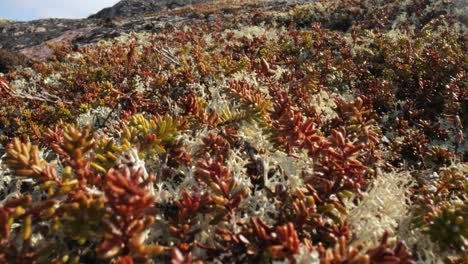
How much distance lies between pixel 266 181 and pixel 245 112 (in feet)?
3.15

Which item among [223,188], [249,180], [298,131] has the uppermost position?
[298,131]

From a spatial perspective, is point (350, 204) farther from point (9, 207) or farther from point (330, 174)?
point (9, 207)

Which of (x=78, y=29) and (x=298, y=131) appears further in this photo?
(x=78, y=29)

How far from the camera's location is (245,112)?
12.0ft

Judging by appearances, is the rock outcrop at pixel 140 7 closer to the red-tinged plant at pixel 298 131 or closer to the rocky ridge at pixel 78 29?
the rocky ridge at pixel 78 29

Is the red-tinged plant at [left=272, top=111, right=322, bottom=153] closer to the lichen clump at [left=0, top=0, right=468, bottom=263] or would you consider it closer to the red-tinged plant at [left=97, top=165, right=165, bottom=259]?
the lichen clump at [left=0, top=0, right=468, bottom=263]

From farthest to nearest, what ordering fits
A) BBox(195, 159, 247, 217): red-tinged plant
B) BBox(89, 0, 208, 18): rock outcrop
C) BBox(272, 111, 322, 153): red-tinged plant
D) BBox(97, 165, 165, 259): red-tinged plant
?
BBox(89, 0, 208, 18): rock outcrop < BBox(272, 111, 322, 153): red-tinged plant < BBox(195, 159, 247, 217): red-tinged plant < BBox(97, 165, 165, 259): red-tinged plant

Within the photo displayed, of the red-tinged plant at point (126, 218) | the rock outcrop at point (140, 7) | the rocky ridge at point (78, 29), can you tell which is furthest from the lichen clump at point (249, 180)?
the rock outcrop at point (140, 7)

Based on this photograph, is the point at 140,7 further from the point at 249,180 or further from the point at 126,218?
the point at 126,218

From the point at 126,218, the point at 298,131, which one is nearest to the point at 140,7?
the point at 298,131

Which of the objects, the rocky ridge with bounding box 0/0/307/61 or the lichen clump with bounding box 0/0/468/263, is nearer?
the lichen clump with bounding box 0/0/468/263

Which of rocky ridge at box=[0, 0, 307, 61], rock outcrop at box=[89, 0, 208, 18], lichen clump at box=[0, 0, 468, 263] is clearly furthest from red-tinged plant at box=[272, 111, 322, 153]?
rock outcrop at box=[89, 0, 208, 18]

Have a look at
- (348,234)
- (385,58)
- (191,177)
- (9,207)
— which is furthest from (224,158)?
(385,58)

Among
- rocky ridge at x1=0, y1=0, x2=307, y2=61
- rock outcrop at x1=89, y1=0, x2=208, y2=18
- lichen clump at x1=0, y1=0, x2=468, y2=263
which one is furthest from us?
rock outcrop at x1=89, y1=0, x2=208, y2=18
